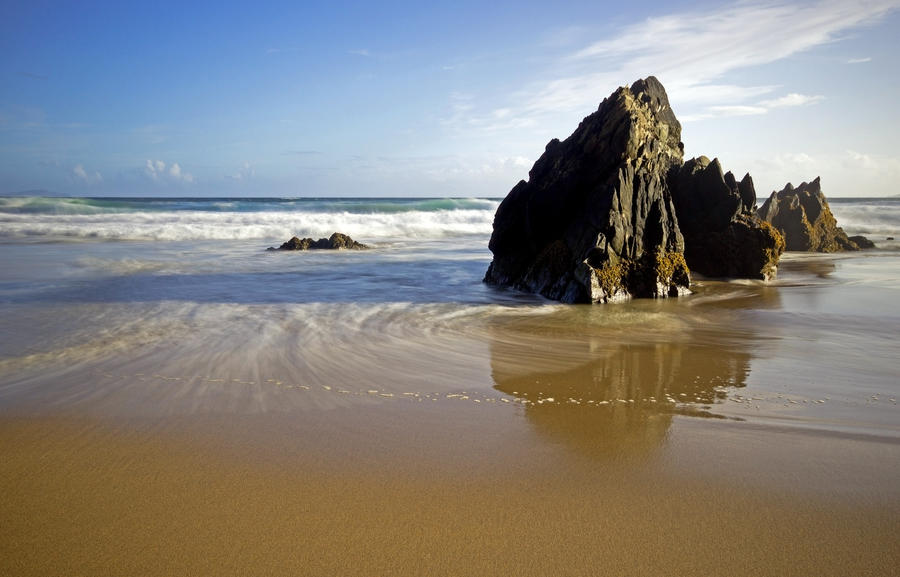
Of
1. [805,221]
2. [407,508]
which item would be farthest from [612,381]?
[805,221]

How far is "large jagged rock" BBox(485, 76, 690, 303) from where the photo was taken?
8.74 meters

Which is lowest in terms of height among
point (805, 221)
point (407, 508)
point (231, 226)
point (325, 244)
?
point (407, 508)

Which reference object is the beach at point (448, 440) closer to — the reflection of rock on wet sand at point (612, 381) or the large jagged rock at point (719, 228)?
the reflection of rock on wet sand at point (612, 381)

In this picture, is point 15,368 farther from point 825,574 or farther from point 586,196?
point 586,196

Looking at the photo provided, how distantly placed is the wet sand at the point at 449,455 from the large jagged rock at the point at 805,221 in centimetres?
1319

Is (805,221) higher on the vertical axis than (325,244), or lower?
higher

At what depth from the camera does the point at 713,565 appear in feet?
7.20

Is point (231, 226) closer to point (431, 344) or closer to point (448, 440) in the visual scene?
point (431, 344)

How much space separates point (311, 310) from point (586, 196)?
503cm

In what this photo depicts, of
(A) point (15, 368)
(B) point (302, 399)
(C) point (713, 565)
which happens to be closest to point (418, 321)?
(B) point (302, 399)

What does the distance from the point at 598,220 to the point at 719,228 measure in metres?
4.06

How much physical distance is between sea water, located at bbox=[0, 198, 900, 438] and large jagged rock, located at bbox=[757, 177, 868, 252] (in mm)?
5083

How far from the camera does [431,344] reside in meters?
5.95

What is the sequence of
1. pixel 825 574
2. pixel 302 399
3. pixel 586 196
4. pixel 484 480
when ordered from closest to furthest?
1. pixel 825 574
2. pixel 484 480
3. pixel 302 399
4. pixel 586 196
